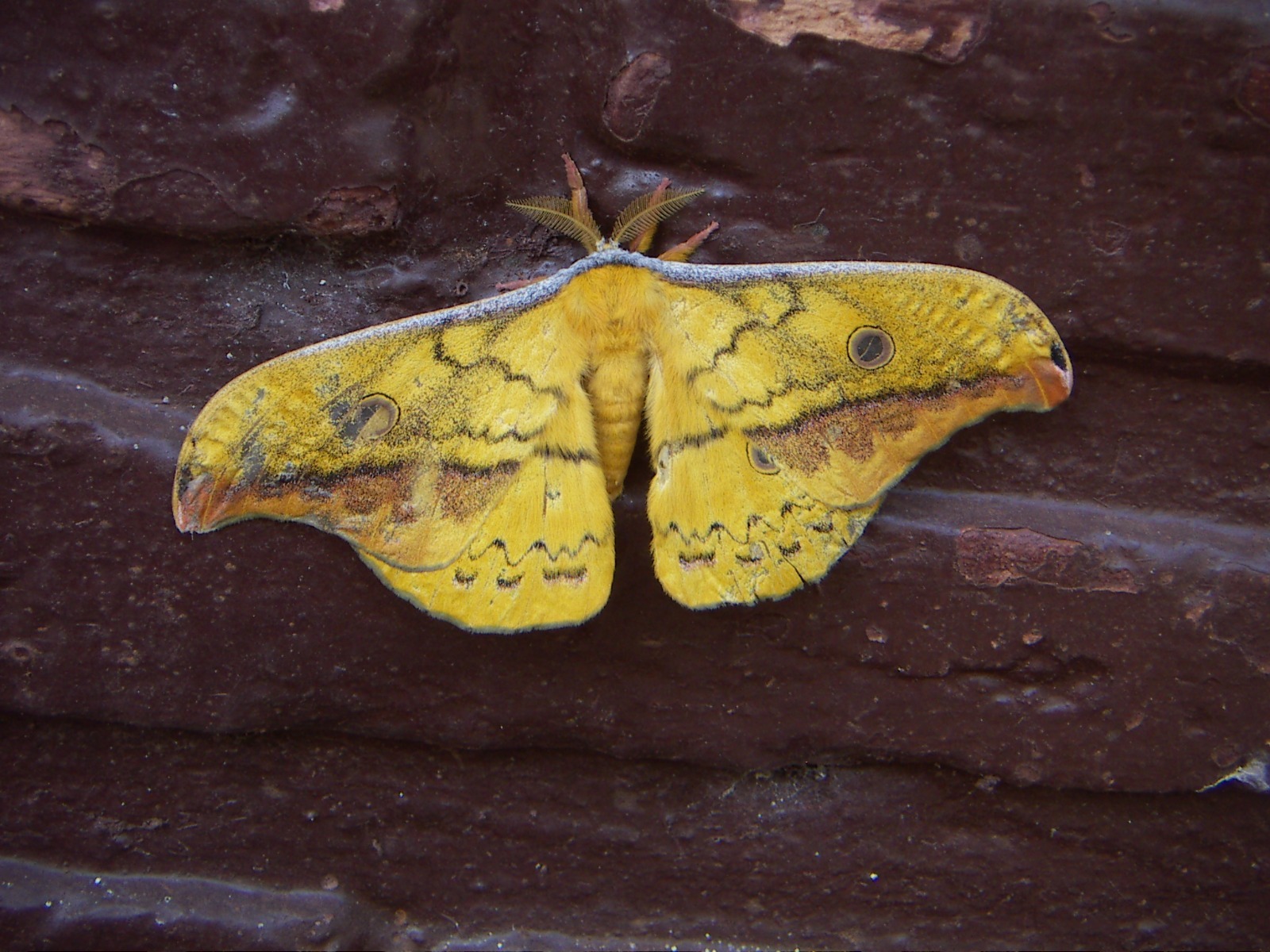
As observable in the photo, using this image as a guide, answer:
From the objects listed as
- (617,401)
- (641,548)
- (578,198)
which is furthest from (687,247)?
(641,548)

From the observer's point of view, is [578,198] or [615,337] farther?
[578,198]

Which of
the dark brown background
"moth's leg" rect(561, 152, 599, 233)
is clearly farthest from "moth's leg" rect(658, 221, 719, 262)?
"moth's leg" rect(561, 152, 599, 233)

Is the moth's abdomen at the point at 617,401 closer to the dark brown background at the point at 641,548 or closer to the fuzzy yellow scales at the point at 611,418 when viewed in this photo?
the fuzzy yellow scales at the point at 611,418

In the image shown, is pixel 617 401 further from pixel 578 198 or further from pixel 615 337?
pixel 578 198

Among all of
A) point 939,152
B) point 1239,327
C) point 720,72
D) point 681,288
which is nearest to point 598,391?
Answer: point 681,288

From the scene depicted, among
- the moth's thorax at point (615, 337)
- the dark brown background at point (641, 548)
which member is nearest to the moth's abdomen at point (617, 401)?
the moth's thorax at point (615, 337)

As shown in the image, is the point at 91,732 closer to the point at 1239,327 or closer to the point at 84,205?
the point at 84,205

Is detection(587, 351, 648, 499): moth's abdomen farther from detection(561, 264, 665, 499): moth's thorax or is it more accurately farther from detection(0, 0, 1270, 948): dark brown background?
detection(0, 0, 1270, 948): dark brown background
